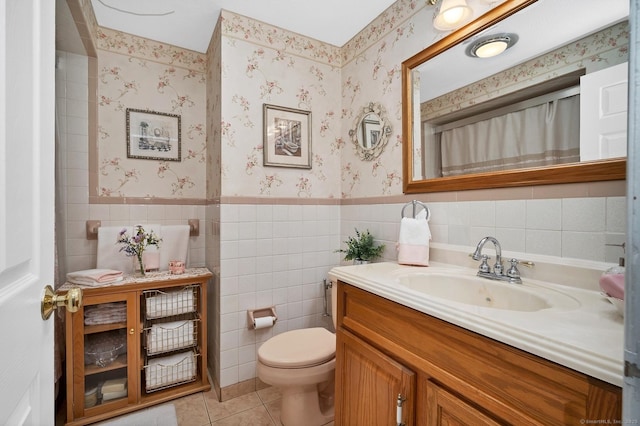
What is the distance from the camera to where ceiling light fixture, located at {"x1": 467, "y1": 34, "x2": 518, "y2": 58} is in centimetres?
119

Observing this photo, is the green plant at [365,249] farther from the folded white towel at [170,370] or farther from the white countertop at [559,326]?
the folded white towel at [170,370]

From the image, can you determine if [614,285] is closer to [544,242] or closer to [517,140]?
[544,242]

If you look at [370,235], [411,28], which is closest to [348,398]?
[370,235]

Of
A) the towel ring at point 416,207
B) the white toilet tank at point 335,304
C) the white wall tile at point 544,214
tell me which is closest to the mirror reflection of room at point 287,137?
the towel ring at point 416,207

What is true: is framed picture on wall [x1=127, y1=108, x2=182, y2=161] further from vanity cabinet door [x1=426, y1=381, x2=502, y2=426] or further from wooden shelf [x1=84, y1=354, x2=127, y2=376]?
vanity cabinet door [x1=426, y1=381, x2=502, y2=426]

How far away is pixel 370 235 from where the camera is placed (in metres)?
1.89

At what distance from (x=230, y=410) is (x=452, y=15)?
96.3 inches

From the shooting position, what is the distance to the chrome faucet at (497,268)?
1101mm

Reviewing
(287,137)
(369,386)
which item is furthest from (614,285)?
(287,137)

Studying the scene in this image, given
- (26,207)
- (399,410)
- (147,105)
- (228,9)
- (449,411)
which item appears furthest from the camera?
(147,105)

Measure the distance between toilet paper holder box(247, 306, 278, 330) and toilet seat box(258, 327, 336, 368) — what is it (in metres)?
0.23

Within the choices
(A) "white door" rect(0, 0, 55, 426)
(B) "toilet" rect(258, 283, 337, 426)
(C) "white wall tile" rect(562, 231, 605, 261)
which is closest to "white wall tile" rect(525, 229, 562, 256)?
(C) "white wall tile" rect(562, 231, 605, 261)

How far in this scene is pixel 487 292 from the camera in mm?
1124

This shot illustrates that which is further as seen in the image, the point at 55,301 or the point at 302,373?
the point at 302,373
